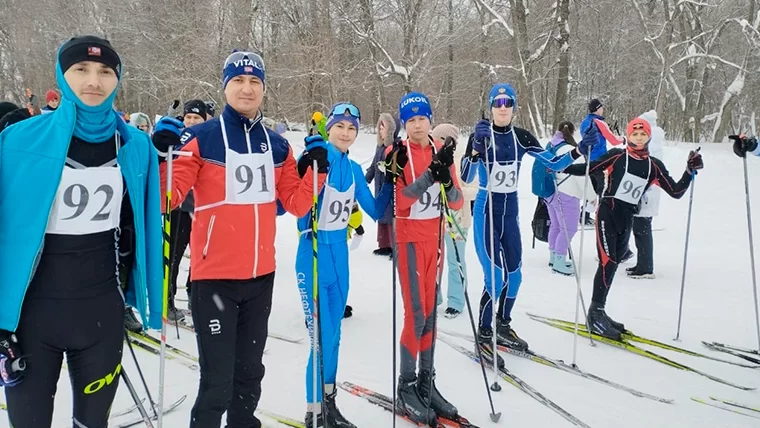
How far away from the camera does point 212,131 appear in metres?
2.39

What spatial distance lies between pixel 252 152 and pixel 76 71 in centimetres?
84

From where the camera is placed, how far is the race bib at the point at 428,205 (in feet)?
10.7

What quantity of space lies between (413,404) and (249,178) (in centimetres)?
183

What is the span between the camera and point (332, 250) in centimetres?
306

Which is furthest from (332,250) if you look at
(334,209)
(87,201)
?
(87,201)

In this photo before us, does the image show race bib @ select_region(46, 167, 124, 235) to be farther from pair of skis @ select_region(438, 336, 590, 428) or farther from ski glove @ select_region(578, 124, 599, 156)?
ski glove @ select_region(578, 124, 599, 156)

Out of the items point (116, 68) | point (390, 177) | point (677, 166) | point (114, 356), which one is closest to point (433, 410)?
point (390, 177)

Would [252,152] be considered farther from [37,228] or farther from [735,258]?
[735,258]

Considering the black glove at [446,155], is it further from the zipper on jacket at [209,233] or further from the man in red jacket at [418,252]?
the zipper on jacket at [209,233]

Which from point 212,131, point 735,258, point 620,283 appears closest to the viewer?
point 212,131

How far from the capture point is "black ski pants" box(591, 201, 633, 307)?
4648mm

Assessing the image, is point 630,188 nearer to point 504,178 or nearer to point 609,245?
point 609,245

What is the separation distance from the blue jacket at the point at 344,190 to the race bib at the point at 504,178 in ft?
4.75

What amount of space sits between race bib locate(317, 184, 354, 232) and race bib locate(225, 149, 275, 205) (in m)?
0.65
